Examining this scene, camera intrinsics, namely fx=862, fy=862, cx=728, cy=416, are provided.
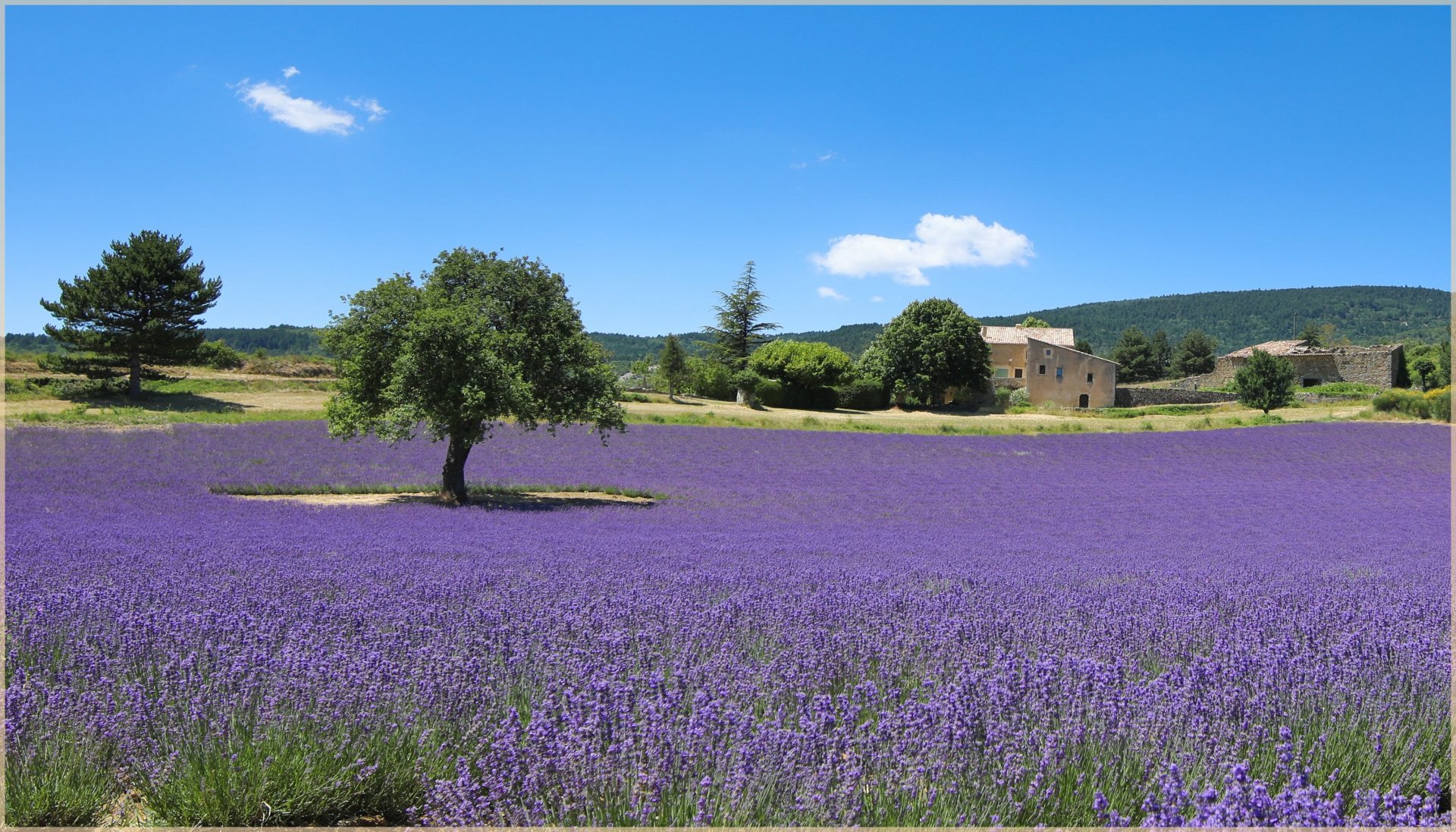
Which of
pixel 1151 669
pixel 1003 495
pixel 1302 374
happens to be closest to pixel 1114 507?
pixel 1003 495

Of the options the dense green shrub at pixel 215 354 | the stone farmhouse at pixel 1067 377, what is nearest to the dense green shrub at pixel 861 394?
the stone farmhouse at pixel 1067 377

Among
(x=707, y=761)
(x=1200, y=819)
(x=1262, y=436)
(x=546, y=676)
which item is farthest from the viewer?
(x=1262, y=436)

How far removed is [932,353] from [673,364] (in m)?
14.7

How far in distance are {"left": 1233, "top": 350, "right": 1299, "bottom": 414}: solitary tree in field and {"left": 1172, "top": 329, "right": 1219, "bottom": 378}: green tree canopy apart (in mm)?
39366

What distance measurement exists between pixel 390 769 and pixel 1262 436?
32.0 metres

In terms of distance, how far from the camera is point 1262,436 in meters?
28.6

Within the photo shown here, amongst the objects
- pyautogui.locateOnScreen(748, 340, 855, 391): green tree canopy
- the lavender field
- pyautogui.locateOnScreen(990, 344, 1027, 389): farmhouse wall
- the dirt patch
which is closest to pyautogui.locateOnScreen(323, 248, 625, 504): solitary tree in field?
the dirt patch

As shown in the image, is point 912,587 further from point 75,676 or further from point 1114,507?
point 1114,507

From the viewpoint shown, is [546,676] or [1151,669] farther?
[1151,669]

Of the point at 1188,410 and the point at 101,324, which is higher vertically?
the point at 101,324

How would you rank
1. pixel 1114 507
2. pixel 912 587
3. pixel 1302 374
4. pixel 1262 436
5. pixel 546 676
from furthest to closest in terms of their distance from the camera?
pixel 1302 374
pixel 1262 436
pixel 1114 507
pixel 912 587
pixel 546 676

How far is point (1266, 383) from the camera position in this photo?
3978cm

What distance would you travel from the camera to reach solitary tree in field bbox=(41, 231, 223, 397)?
34.6 m

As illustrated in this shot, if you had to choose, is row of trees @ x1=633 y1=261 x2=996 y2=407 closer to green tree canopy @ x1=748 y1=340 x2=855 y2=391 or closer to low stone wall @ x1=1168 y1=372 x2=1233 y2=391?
green tree canopy @ x1=748 y1=340 x2=855 y2=391
